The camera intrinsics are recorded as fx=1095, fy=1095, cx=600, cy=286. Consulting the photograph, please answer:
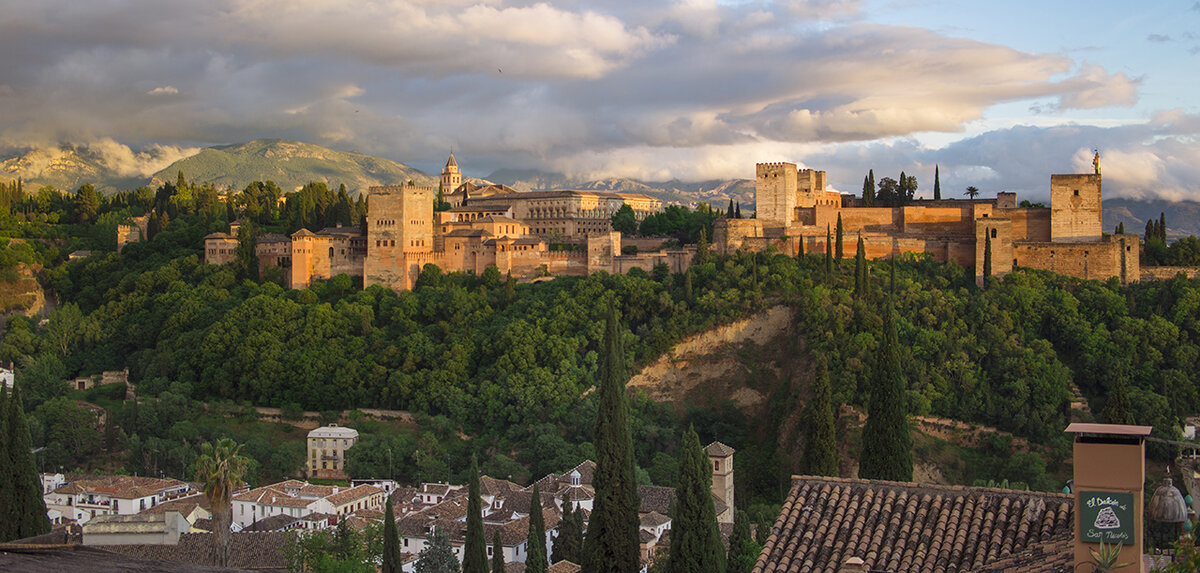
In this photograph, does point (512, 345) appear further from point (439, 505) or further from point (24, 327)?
point (24, 327)

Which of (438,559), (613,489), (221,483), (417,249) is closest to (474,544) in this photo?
(438,559)

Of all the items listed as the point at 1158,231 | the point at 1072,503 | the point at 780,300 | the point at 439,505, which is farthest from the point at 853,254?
the point at 1072,503

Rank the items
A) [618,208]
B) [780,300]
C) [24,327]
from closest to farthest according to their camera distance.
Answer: [780,300] < [24,327] < [618,208]

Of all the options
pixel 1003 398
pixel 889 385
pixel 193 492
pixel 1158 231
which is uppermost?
pixel 1158 231

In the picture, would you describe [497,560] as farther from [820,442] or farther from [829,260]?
[829,260]

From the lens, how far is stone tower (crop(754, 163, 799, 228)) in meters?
55.6

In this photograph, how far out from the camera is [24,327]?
6088cm

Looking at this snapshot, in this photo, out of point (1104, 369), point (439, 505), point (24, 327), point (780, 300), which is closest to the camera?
point (439, 505)

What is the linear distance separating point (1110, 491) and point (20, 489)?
28196mm

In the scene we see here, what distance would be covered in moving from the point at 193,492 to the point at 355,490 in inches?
234

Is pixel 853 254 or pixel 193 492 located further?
pixel 853 254

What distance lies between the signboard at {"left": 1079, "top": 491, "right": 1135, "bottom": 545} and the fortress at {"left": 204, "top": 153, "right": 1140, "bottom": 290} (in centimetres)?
4125

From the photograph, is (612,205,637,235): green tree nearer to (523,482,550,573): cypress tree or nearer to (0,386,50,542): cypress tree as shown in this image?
(523,482,550,573): cypress tree

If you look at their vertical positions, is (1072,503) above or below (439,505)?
above
